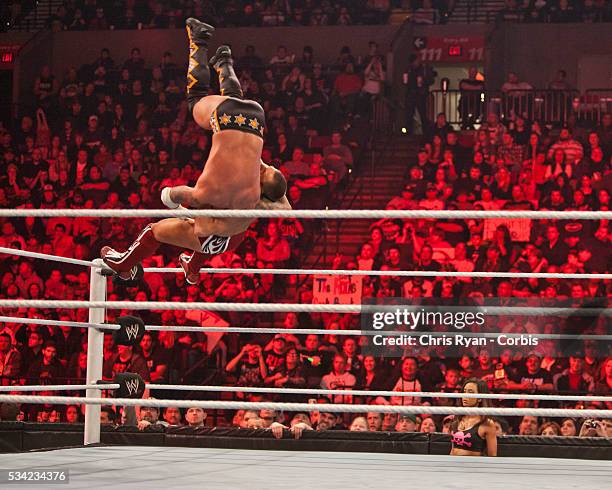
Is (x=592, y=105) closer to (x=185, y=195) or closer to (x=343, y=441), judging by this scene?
(x=343, y=441)

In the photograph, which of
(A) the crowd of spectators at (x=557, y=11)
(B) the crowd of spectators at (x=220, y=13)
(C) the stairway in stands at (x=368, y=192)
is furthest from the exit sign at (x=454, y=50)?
(C) the stairway in stands at (x=368, y=192)

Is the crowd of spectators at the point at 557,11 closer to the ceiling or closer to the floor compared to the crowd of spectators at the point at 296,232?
closer to the ceiling

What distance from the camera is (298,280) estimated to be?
24.4 ft

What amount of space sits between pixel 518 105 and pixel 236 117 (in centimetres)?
716

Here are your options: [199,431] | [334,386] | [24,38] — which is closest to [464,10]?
[24,38]

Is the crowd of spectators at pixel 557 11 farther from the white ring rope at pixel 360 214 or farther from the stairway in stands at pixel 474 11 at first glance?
the white ring rope at pixel 360 214

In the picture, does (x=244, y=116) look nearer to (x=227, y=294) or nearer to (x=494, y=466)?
(x=494, y=466)

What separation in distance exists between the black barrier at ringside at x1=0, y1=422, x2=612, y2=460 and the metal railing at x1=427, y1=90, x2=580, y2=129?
17.3 ft

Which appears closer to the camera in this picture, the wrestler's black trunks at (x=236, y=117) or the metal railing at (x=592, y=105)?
the wrestler's black trunks at (x=236, y=117)

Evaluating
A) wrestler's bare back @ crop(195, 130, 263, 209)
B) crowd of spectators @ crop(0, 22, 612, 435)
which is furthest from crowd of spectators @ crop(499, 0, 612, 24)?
wrestler's bare back @ crop(195, 130, 263, 209)

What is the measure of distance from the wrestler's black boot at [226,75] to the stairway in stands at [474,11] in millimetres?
8775

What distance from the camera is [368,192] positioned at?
9117 millimetres

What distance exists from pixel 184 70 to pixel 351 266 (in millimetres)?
4031

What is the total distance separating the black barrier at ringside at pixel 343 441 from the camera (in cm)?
432
